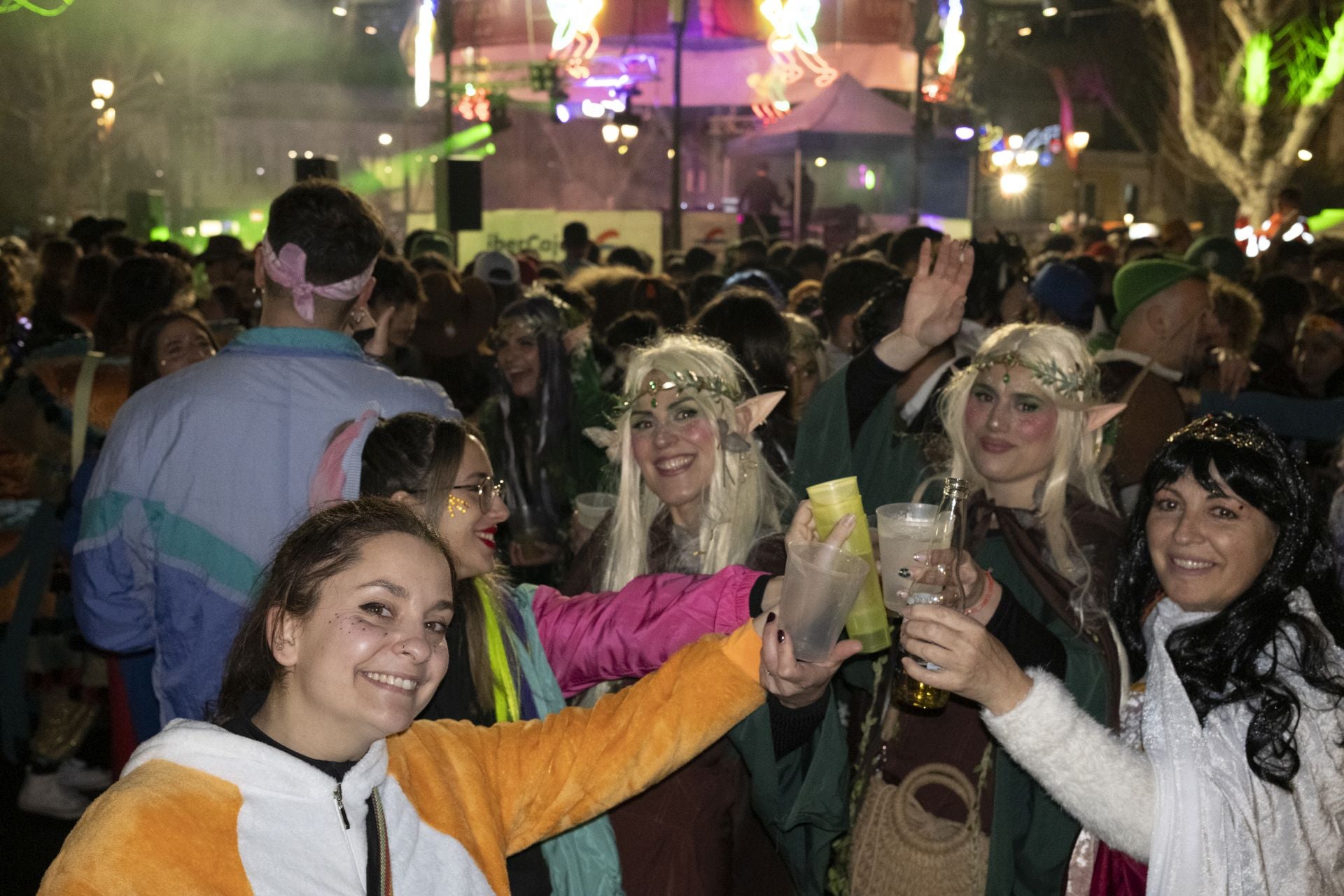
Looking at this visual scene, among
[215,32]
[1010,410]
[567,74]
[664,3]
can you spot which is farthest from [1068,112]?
[1010,410]

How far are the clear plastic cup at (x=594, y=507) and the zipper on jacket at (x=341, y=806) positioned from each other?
6.70 ft

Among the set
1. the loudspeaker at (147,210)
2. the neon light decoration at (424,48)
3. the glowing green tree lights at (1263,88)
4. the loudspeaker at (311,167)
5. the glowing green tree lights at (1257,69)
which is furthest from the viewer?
the glowing green tree lights at (1263,88)

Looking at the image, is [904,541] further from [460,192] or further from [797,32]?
[797,32]

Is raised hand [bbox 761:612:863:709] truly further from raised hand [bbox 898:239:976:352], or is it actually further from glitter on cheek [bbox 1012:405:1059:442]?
raised hand [bbox 898:239:976:352]

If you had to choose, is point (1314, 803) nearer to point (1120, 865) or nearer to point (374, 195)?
point (1120, 865)

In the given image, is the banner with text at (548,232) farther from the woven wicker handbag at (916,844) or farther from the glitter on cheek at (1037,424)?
the woven wicker handbag at (916,844)

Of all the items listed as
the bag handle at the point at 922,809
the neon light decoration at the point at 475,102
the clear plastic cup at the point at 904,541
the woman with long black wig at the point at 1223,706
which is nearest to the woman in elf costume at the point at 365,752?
the clear plastic cup at the point at 904,541

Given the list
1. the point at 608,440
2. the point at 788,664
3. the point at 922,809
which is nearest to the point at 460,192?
the point at 608,440

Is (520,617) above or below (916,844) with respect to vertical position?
above

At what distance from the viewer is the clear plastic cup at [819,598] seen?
2.18 meters

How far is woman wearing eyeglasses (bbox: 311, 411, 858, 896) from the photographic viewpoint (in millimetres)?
2457

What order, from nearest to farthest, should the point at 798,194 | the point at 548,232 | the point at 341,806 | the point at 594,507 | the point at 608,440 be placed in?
the point at 341,806 < the point at 608,440 < the point at 594,507 < the point at 548,232 < the point at 798,194

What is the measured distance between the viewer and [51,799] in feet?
17.0

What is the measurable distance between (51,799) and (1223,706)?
476 centimetres
